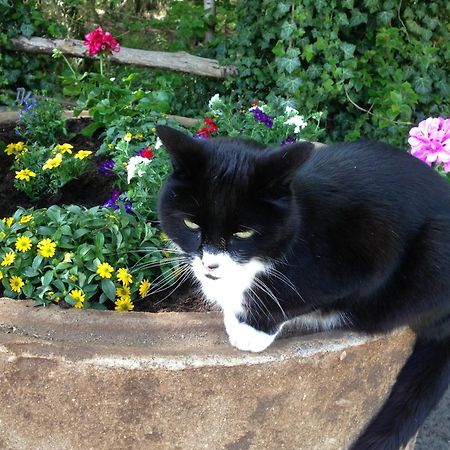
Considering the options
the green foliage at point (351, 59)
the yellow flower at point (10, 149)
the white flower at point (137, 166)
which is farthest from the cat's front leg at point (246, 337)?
the green foliage at point (351, 59)

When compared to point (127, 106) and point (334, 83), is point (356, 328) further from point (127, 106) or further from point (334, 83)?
point (334, 83)

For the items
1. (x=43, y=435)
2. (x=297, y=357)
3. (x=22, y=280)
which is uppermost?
(x=297, y=357)

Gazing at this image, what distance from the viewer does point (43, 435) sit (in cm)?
124

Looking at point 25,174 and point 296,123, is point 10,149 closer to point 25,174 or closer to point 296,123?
point 25,174

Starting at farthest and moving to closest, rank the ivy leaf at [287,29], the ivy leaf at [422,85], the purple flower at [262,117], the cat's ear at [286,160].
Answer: the ivy leaf at [422,85] → the ivy leaf at [287,29] → the purple flower at [262,117] → the cat's ear at [286,160]

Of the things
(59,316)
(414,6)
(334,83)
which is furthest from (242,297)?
(414,6)

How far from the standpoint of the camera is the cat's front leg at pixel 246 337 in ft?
3.99

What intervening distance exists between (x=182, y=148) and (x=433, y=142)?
3.01 ft

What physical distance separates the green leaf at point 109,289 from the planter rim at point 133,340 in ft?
0.53

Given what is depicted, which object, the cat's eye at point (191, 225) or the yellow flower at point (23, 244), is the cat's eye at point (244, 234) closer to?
the cat's eye at point (191, 225)

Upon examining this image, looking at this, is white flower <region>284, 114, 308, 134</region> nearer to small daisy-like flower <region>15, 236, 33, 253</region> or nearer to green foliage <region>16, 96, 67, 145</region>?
green foliage <region>16, 96, 67, 145</region>

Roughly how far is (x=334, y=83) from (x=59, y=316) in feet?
8.37

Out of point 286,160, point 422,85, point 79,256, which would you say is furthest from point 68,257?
point 422,85

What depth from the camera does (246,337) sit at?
48.3 inches
